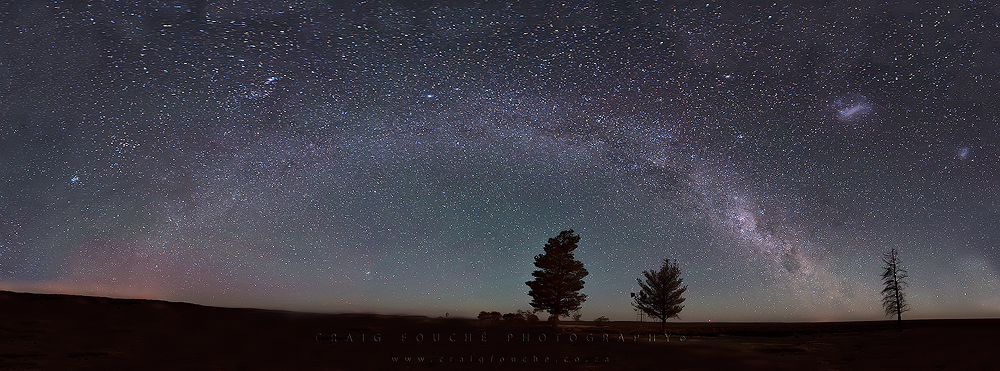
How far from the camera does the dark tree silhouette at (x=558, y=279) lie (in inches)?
1673

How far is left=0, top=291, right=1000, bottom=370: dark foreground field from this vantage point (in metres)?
19.4

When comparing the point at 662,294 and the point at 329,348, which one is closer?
the point at 329,348

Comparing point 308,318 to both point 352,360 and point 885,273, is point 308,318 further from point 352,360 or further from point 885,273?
point 885,273

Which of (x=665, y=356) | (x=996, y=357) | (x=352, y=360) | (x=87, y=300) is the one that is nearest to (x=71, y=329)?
(x=87, y=300)

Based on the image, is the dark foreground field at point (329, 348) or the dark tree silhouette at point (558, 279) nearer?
the dark foreground field at point (329, 348)

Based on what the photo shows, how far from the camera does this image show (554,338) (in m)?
30.6

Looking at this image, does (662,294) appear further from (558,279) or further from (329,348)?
(329,348)

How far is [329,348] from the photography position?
2291 centimetres

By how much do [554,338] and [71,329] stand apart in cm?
2504

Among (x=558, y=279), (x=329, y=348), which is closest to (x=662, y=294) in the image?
(x=558, y=279)

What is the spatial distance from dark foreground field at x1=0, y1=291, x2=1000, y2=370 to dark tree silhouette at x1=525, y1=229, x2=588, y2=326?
9236 mm

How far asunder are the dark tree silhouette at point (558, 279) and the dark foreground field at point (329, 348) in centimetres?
924

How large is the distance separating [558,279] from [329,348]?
23.7 metres

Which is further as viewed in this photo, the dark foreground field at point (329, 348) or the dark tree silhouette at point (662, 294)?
the dark tree silhouette at point (662, 294)
